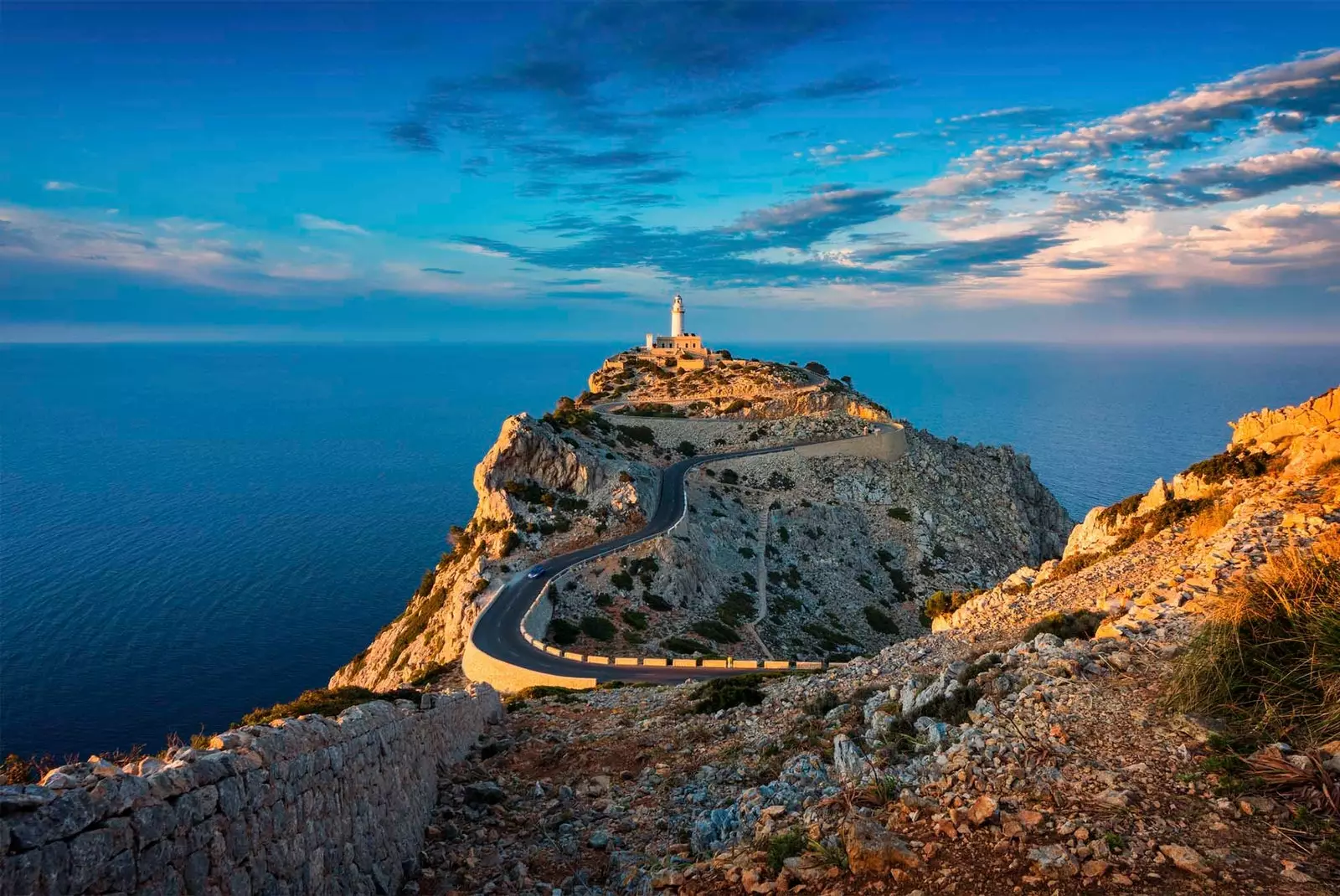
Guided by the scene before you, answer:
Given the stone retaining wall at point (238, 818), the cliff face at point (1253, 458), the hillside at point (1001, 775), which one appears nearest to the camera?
the stone retaining wall at point (238, 818)

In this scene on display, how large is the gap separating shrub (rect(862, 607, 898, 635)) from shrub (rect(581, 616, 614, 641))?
68.5ft

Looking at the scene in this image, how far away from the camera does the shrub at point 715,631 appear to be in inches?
1570

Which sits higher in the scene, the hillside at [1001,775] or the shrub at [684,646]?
the hillside at [1001,775]

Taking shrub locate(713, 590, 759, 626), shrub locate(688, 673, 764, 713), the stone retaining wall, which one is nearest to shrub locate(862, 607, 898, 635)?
shrub locate(713, 590, 759, 626)

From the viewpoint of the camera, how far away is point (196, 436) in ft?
481

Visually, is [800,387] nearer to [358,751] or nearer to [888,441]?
[888,441]

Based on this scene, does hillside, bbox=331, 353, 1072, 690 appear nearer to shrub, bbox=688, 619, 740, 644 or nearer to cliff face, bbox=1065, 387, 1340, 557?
shrub, bbox=688, 619, 740, 644

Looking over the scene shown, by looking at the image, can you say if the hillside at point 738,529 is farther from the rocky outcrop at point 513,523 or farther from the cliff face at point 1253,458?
the cliff face at point 1253,458

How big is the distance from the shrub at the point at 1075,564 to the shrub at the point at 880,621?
24552mm

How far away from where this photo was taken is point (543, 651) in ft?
108

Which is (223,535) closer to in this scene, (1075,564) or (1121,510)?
(1075,564)

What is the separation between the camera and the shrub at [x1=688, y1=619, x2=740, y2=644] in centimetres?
3988

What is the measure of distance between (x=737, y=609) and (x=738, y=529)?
12.2 m

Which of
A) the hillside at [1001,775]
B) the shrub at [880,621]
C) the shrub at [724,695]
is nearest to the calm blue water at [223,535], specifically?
the shrub at [880,621]
